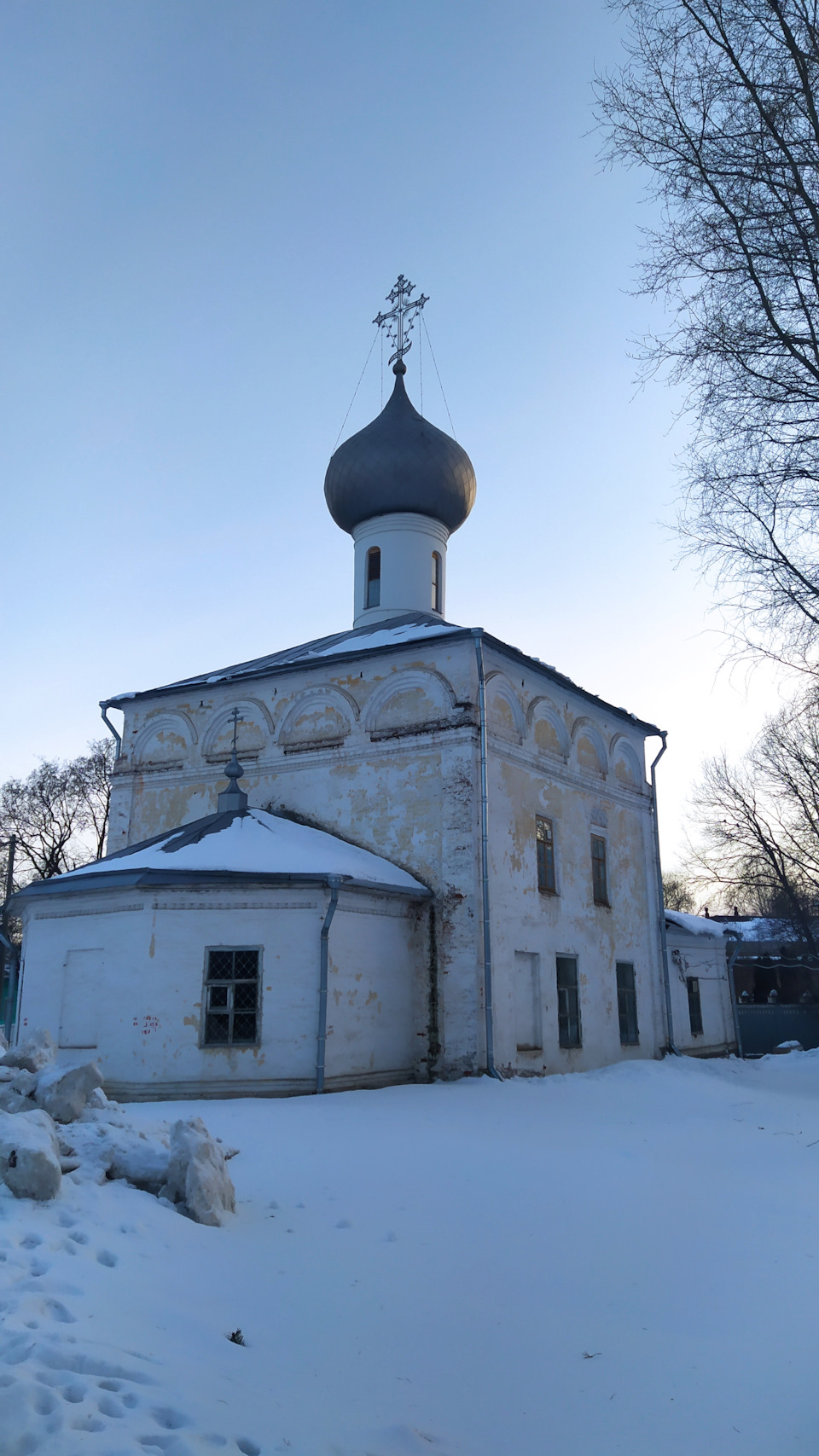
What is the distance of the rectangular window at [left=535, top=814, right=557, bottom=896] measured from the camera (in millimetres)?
13938

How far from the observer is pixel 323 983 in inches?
430

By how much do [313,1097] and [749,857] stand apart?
1970 cm

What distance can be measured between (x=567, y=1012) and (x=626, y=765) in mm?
4661

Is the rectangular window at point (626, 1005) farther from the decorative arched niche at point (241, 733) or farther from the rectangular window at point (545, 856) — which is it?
the decorative arched niche at point (241, 733)

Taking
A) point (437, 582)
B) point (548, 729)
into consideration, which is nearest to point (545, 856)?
point (548, 729)

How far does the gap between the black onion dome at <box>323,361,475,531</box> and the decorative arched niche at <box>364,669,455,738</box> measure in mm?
4466

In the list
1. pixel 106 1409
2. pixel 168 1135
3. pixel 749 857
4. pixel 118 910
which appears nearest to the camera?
pixel 106 1409

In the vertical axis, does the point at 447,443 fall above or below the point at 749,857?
above

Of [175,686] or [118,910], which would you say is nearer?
[118,910]

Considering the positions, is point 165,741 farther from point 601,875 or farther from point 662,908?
point 662,908

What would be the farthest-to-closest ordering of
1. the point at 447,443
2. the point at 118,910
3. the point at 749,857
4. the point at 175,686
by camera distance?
the point at 749,857, the point at 447,443, the point at 175,686, the point at 118,910

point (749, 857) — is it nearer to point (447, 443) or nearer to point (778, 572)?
point (447, 443)

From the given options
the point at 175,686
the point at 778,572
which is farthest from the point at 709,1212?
the point at 175,686

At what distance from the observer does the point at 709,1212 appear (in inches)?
242
